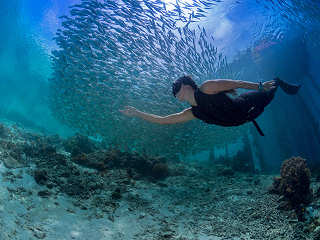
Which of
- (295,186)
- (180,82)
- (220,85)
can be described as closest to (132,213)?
(180,82)

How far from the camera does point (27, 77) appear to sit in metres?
39.7

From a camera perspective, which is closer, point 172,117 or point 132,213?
point 172,117

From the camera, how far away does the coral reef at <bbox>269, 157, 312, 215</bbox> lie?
557 centimetres

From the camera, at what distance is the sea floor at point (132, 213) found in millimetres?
4223

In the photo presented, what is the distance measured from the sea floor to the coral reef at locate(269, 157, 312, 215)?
323mm

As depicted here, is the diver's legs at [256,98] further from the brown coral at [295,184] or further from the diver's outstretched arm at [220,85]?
the brown coral at [295,184]

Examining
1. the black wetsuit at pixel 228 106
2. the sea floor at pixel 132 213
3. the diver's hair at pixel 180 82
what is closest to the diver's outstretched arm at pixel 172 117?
the black wetsuit at pixel 228 106

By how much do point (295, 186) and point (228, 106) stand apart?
4837mm

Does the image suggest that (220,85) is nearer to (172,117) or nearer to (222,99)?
(222,99)

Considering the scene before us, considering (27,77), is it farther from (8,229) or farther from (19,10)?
(8,229)

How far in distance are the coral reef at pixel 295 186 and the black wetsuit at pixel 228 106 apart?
3763mm

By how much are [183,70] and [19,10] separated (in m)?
22.8

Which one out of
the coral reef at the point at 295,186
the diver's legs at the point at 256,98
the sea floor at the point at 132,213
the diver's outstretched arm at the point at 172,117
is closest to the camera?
the diver's legs at the point at 256,98

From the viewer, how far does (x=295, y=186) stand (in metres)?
5.92
